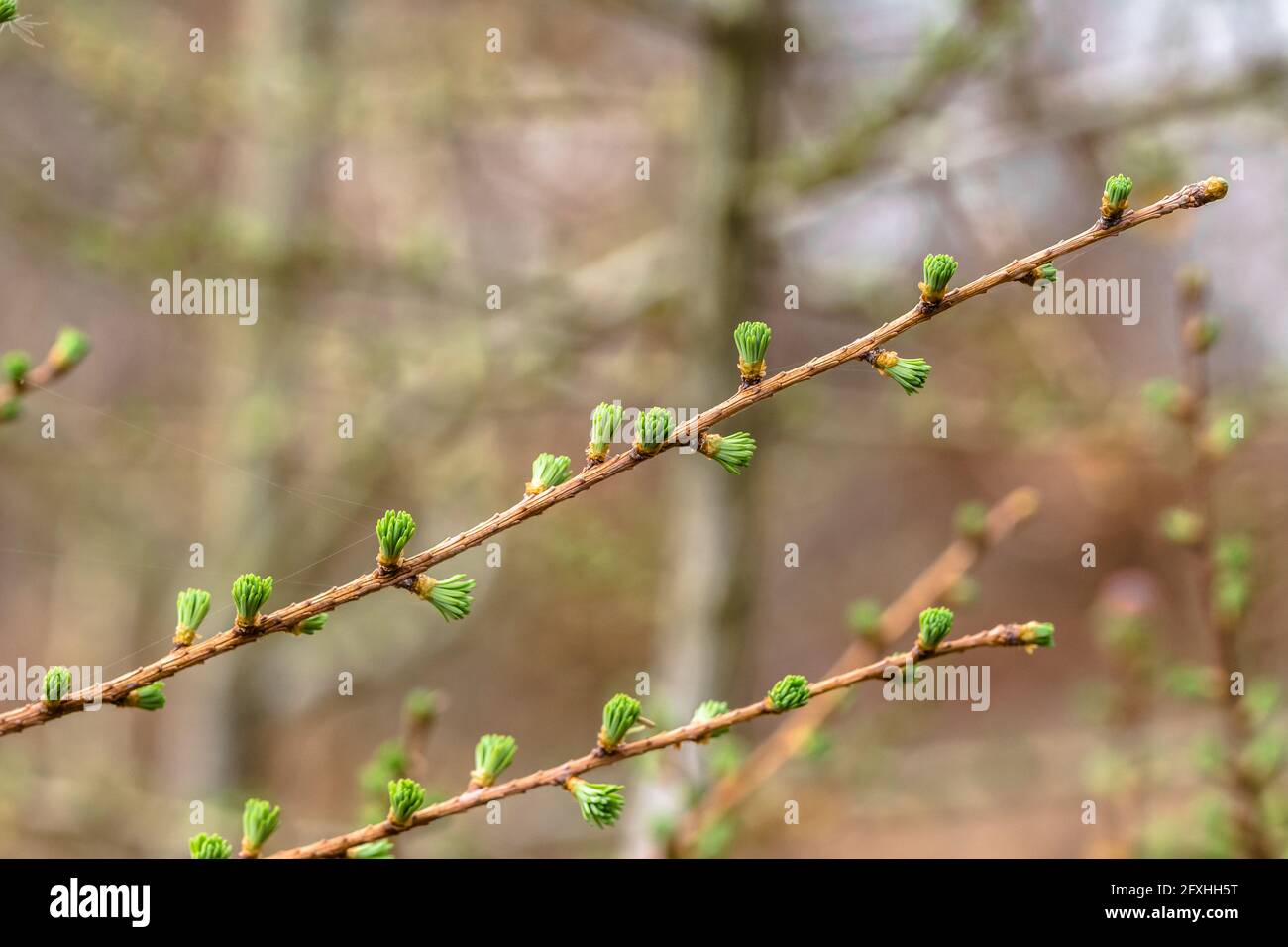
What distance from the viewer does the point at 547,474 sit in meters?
0.94

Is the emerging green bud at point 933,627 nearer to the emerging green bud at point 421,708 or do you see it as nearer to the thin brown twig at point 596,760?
the thin brown twig at point 596,760

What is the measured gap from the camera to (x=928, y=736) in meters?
6.52

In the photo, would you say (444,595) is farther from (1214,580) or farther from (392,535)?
(1214,580)

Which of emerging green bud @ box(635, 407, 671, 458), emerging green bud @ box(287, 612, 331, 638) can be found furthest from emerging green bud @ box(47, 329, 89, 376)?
emerging green bud @ box(635, 407, 671, 458)

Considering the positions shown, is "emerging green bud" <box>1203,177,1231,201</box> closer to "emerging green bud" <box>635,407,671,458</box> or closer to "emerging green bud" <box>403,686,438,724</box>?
"emerging green bud" <box>635,407,671,458</box>

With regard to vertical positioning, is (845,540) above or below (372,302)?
below

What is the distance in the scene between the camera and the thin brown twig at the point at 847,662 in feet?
4.94

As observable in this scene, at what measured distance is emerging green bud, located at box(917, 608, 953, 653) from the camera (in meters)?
0.96

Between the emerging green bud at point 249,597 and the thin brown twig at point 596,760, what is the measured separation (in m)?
0.22
